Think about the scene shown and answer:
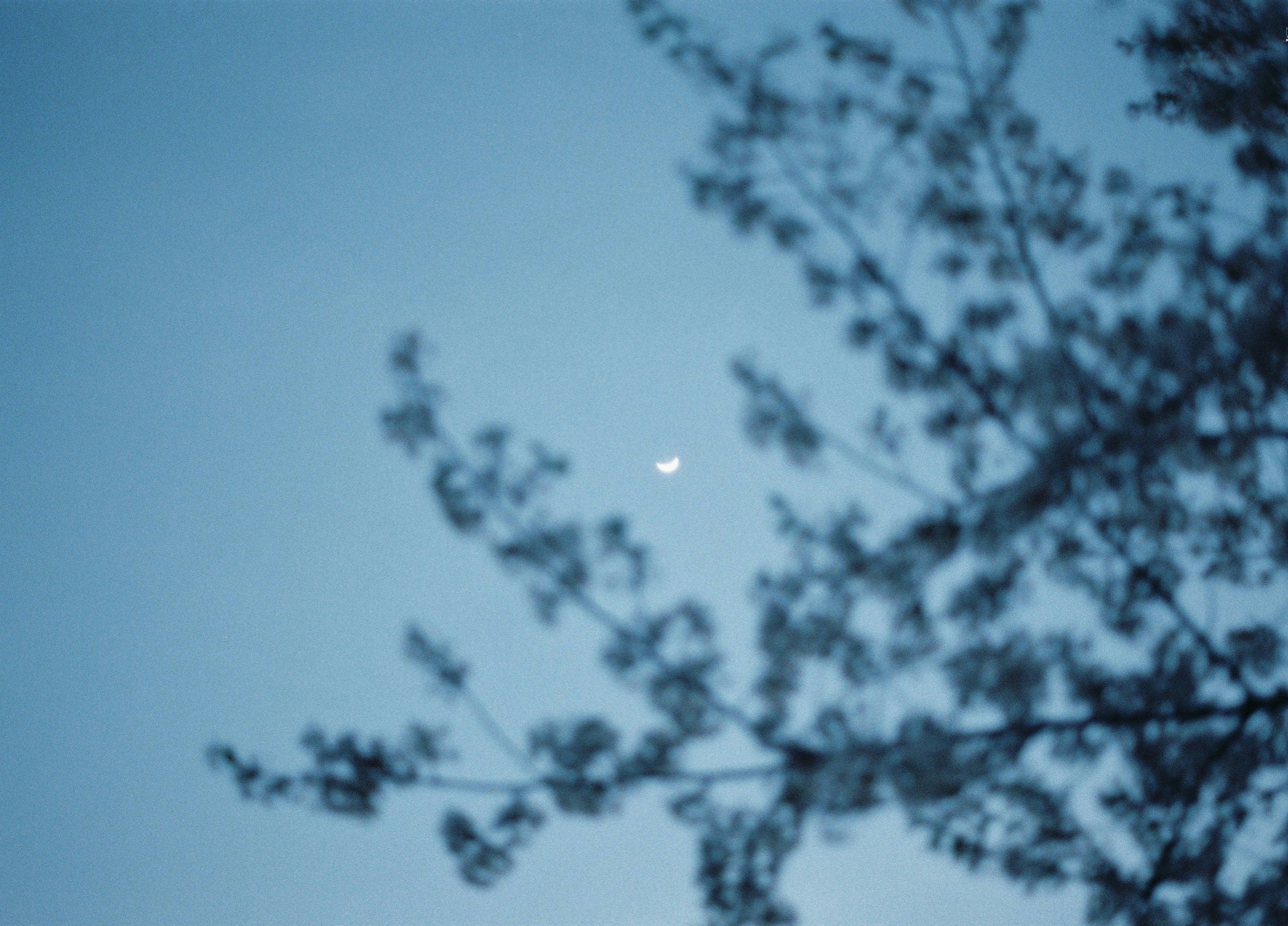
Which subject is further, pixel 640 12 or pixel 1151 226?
pixel 1151 226

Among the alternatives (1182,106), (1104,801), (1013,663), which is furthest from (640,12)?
(1104,801)

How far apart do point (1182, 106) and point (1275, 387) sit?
2671mm

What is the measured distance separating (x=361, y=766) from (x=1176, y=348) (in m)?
5.76

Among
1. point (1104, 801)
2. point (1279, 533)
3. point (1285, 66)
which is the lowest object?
point (1104, 801)

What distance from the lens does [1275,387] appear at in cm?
459

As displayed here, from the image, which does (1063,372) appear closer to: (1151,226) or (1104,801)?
(1151,226)

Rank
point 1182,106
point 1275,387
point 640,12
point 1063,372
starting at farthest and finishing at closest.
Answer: point 1182,106, point 640,12, point 1275,387, point 1063,372

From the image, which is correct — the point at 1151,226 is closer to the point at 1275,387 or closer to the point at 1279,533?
the point at 1275,387

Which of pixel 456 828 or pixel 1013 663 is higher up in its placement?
pixel 1013 663

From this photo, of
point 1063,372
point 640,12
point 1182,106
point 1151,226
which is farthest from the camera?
point 1182,106

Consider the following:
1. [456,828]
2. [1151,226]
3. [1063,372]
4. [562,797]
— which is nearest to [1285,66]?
[1151,226]

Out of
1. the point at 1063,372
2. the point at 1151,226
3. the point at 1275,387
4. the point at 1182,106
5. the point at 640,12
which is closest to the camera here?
the point at 1063,372

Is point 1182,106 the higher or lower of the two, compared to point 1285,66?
higher

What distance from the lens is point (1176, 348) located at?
4359mm
